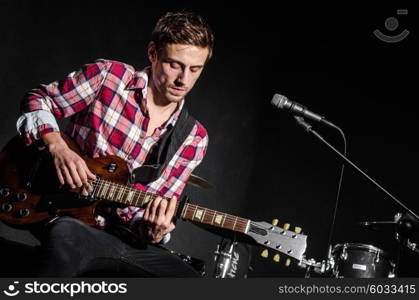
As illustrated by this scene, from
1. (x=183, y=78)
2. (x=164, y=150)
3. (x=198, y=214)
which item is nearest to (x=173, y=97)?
(x=183, y=78)

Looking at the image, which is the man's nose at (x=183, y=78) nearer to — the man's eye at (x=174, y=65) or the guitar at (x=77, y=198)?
the man's eye at (x=174, y=65)

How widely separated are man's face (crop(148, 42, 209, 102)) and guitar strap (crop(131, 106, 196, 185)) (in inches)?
7.3

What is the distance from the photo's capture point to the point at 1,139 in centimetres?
304

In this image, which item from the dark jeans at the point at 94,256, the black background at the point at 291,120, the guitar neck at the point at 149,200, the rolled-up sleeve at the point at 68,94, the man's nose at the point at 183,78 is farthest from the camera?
the black background at the point at 291,120

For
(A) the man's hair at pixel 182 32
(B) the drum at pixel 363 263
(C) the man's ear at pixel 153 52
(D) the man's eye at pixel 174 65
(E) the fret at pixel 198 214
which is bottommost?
(B) the drum at pixel 363 263

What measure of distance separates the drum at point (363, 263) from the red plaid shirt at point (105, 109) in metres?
1.80

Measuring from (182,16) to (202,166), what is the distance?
1.80 metres

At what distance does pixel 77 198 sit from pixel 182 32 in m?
1.13

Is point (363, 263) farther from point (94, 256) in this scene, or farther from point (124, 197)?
point (94, 256)

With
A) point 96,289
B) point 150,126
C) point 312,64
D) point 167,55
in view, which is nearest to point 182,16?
point 167,55

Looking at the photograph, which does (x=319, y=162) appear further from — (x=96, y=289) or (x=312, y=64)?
(x=96, y=289)

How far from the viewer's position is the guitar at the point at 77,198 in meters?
2.30

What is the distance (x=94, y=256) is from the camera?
218cm

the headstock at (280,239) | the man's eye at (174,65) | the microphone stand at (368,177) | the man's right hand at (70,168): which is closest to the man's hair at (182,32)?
the man's eye at (174,65)
